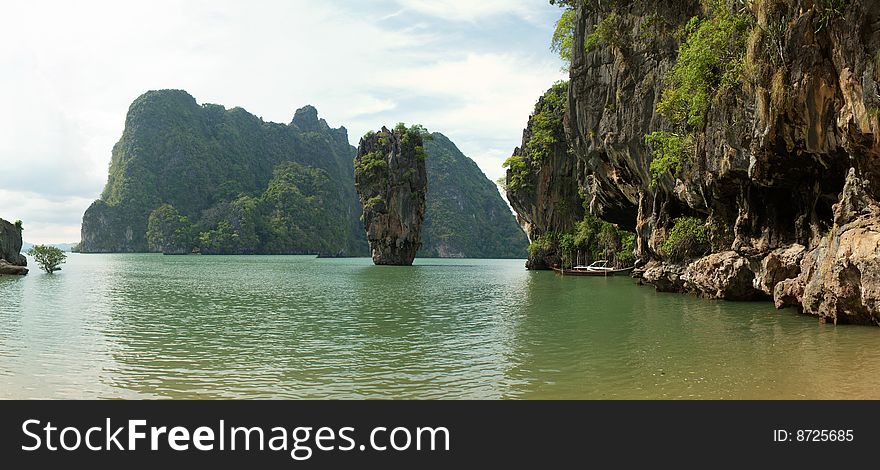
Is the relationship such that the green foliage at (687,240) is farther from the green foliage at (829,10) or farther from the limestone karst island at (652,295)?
the green foliage at (829,10)

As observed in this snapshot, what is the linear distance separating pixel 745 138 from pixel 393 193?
5402cm

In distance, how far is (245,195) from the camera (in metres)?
147

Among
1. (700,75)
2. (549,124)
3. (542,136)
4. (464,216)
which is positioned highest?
(549,124)

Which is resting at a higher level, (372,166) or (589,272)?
(372,166)

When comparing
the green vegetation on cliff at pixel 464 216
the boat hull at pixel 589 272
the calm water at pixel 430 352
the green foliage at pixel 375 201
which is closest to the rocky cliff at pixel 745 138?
the calm water at pixel 430 352

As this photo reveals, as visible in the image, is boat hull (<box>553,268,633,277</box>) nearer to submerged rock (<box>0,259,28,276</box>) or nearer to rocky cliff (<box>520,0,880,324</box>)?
rocky cliff (<box>520,0,880,324</box>)

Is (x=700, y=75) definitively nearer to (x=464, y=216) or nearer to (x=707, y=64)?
(x=707, y=64)

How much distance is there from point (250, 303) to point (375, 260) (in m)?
48.2

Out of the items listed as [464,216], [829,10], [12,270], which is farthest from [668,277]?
[464,216]

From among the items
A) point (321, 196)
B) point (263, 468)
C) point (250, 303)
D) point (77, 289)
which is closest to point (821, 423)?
point (263, 468)

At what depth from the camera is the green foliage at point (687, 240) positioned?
82.1ft

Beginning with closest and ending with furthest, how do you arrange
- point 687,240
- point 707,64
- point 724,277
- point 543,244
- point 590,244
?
point 707,64 → point 724,277 → point 687,240 → point 590,244 → point 543,244

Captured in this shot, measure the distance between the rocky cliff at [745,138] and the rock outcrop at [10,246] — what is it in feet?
132

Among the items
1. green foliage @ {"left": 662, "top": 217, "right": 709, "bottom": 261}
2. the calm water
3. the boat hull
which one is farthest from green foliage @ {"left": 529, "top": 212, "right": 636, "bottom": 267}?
the calm water
